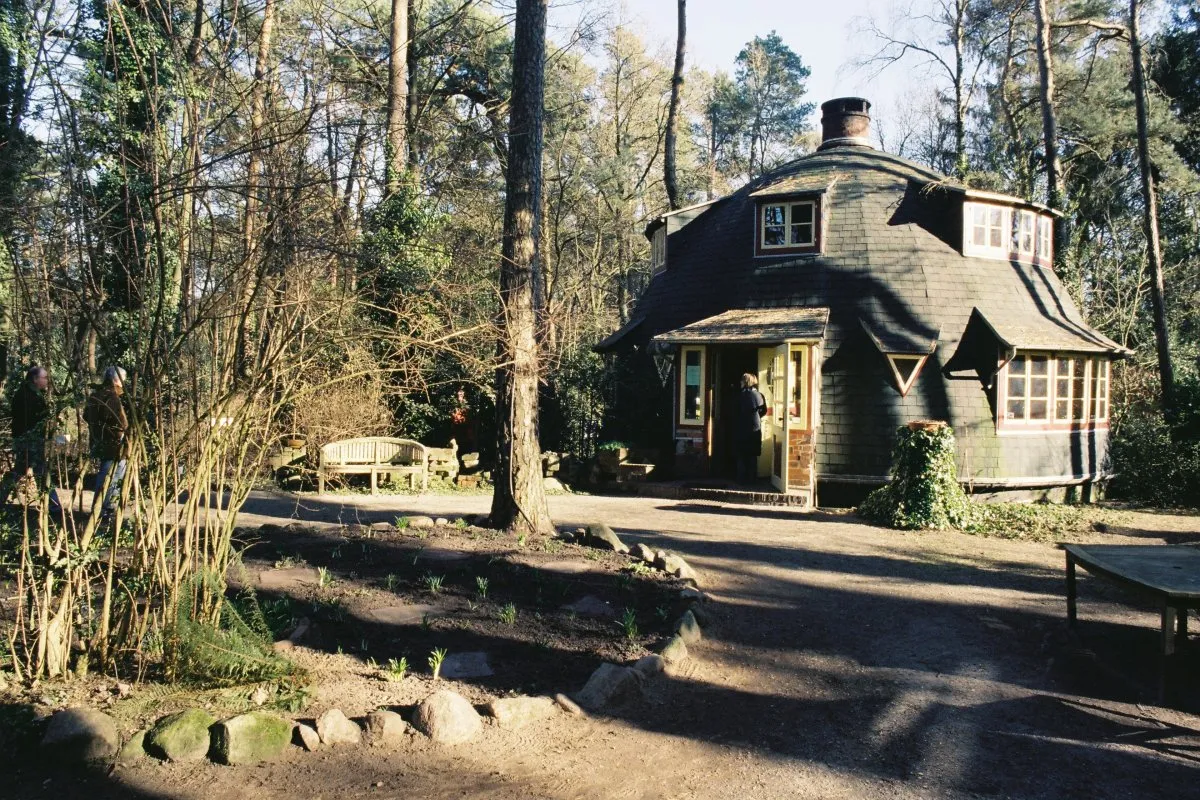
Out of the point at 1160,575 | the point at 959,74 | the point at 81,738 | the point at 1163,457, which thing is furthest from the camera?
the point at 959,74

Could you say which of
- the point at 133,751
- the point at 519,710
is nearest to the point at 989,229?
the point at 519,710

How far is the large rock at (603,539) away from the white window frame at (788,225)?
899 centimetres

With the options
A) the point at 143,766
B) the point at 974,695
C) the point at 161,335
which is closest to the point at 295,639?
the point at 143,766

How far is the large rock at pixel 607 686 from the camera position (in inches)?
190

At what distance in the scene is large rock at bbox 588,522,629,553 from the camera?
8398mm

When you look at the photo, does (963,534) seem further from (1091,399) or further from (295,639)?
(295,639)

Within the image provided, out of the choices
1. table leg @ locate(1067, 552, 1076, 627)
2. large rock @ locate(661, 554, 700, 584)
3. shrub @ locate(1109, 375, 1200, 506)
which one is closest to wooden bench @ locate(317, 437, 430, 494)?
large rock @ locate(661, 554, 700, 584)

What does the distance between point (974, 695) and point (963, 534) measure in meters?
6.60

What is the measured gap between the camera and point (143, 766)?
12.6 feet

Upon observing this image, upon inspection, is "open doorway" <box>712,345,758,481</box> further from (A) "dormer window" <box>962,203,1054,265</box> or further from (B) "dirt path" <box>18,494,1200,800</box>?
(B) "dirt path" <box>18,494,1200,800</box>

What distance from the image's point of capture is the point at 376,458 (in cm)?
1455

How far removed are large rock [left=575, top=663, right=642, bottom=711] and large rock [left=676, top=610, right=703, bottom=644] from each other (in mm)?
860

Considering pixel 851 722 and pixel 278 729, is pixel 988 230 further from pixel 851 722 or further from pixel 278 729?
pixel 278 729

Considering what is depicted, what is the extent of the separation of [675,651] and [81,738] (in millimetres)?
3438
